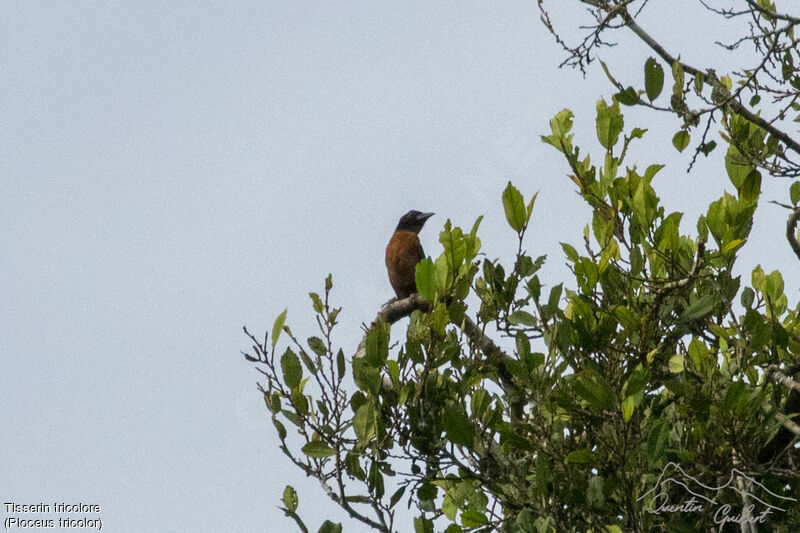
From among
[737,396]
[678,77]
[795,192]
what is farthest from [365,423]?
[795,192]

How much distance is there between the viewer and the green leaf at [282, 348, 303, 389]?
3.34 meters

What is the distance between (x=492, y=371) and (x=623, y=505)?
72cm

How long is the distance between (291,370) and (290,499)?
0.43 m

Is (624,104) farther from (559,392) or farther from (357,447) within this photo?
(357,447)

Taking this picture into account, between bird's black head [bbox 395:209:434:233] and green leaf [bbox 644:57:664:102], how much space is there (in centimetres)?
491

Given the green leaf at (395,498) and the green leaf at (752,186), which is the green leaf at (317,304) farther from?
the green leaf at (752,186)

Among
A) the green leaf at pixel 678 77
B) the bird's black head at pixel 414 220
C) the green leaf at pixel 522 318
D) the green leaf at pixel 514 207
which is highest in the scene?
the bird's black head at pixel 414 220

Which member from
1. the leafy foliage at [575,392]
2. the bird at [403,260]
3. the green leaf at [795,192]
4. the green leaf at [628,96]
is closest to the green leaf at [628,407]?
the leafy foliage at [575,392]

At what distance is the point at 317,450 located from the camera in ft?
10.6

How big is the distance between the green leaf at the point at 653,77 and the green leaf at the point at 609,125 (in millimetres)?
163

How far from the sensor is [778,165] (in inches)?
151

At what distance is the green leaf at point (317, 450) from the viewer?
3.24 meters

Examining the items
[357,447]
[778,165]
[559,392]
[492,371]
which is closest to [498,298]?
[492,371]

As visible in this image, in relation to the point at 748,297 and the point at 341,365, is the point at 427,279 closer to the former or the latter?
the point at 341,365
